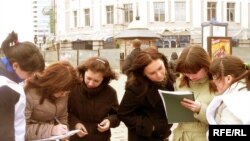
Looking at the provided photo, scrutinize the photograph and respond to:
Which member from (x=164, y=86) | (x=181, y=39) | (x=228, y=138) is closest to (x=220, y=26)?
(x=164, y=86)

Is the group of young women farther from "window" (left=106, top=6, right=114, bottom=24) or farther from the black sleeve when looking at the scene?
"window" (left=106, top=6, right=114, bottom=24)

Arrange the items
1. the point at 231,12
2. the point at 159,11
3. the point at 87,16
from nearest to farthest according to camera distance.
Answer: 1. the point at 159,11
2. the point at 231,12
3. the point at 87,16

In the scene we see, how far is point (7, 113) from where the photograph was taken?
2.48 metres

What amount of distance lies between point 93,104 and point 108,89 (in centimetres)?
17

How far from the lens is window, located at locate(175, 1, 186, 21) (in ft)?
157

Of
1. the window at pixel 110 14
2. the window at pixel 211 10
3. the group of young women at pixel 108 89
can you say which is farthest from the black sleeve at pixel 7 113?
the window at pixel 110 14

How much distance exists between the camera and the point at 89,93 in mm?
3717

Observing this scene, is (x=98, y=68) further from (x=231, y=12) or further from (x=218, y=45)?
(x=231, y=12)

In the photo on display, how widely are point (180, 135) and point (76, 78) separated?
86 centimetres

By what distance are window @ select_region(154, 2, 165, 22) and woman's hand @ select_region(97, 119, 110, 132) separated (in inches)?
1765

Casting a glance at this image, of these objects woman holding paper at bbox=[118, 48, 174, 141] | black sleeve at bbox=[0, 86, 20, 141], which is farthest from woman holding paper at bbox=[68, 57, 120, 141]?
black sleeve at bbox=[0, 86, 20, 141]

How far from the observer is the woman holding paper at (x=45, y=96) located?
10.4 ft

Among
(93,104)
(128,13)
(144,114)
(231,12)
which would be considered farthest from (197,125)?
(231,12)

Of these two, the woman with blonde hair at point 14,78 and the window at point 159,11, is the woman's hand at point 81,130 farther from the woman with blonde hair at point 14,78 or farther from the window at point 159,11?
the window at point 159,11
